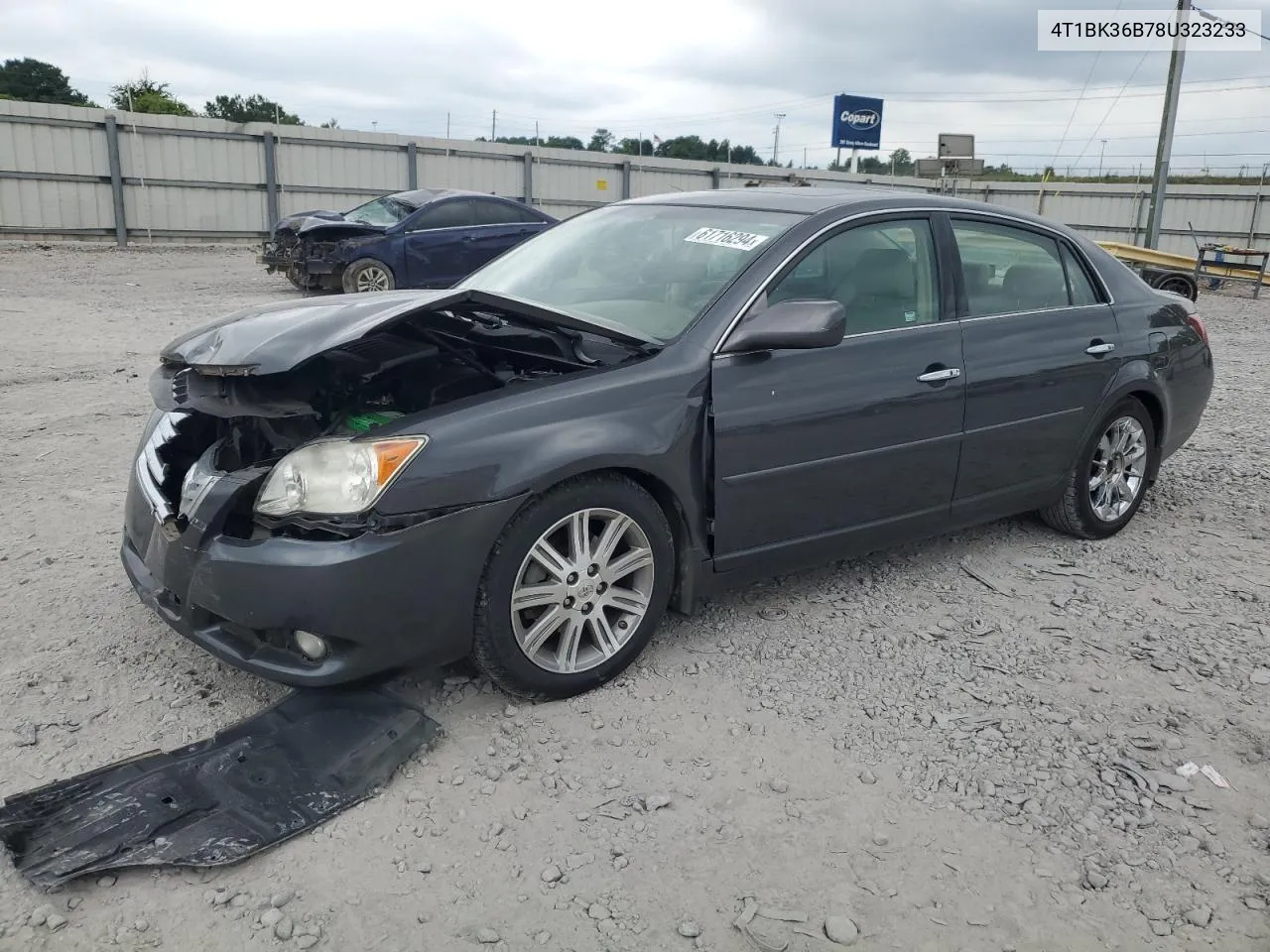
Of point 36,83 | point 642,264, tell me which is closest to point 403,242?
point 642,264

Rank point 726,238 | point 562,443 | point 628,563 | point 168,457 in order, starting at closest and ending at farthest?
1. point 562,443
2. point 628,563
3. point 168,457
4. point 726,238

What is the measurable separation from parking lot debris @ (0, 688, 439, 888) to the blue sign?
138 ft

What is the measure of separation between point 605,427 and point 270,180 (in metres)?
21.2

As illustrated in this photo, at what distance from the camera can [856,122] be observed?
4441cm

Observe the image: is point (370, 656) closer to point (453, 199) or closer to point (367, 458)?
point (367, 458)

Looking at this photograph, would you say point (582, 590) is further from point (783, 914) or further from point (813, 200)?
point (813, 200)

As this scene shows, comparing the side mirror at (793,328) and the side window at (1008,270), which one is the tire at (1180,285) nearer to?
the side window at (1008,270)

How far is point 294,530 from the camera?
2.94m

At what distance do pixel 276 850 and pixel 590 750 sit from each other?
915 millimetres

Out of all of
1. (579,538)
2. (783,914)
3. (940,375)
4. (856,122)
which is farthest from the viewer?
(856,122)

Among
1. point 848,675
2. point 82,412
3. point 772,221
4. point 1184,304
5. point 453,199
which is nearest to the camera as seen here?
point 848,675

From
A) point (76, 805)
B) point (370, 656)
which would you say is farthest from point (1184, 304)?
point (76, 805)

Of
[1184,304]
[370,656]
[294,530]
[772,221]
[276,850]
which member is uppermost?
[772,221]

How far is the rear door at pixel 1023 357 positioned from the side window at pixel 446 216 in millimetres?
9853
